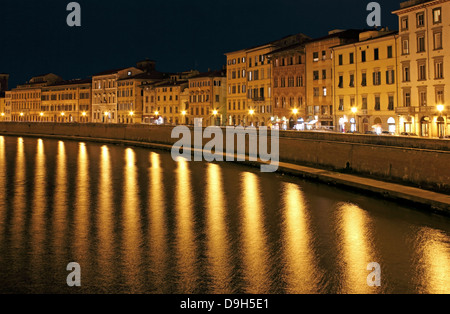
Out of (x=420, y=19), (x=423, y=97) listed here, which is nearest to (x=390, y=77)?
(x=423, y=97)

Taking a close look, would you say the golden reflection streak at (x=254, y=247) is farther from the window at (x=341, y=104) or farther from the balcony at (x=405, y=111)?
the window at (x=341, y=104)

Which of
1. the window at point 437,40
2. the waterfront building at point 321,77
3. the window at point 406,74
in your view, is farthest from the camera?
the waterfront building at point 321,77

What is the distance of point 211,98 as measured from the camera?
7944 cm

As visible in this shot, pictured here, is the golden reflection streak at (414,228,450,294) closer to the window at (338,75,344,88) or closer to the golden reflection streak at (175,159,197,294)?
the golden reflection streak at (175,159,197,294)

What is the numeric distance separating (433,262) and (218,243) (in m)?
5.25

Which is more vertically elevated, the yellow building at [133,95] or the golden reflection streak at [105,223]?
the yellow building at [133,95]

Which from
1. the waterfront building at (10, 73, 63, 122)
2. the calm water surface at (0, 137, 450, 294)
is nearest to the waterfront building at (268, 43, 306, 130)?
the calm water surface at (0, 137, 450, 294)

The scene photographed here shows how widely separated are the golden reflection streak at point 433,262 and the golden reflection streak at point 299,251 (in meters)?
2.09

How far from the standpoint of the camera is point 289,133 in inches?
1382

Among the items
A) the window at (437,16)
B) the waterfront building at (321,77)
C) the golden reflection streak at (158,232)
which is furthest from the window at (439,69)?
the golden reflection streak at (158,232)

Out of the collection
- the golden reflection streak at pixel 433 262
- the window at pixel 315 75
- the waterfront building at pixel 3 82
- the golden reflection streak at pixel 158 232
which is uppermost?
the waterfront building at pixel 3 82

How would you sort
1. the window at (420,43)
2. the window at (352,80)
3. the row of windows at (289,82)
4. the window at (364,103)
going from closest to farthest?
the window at (420,43) < the window at (364,103) < the window at (352,80) < the row of windows at (289,82)

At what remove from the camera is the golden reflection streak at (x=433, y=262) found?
10656 mm

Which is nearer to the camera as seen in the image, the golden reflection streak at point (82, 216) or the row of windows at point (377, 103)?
the golden reflection streak at point (82, 216)
